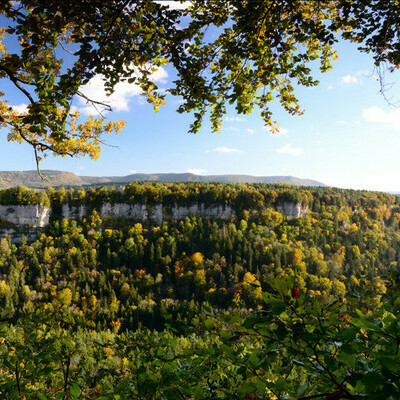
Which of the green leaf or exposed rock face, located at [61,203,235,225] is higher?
the green leaf

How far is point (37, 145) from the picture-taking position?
21.4 feet

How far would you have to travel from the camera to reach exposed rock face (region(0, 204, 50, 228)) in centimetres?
8806

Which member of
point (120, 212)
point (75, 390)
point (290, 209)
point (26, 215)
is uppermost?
point (75, 390)

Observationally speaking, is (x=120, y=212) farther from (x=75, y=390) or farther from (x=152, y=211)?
(x=75, y=390)

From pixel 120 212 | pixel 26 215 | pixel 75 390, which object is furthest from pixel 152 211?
pixel 75 390

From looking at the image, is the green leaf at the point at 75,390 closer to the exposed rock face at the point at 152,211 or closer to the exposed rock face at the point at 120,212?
the exposed rock face at the point at 120,212

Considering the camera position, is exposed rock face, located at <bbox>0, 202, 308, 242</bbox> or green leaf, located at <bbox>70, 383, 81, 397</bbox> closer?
green leaf, located at <bbox>70, 383, 81, 397</bbox>

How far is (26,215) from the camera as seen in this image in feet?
295

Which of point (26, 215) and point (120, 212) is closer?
point (26, 215)

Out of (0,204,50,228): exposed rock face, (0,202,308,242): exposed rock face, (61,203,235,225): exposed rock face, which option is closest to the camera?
(0,204,50,228): exposed rock face

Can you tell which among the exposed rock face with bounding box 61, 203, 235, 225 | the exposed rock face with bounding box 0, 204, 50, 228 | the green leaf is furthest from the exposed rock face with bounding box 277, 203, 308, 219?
the green leaf

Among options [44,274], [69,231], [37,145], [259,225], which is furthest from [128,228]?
[37,145]

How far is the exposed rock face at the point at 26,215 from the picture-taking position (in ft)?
289

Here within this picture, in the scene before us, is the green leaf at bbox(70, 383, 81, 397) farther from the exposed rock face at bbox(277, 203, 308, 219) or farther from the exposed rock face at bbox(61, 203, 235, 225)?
the exposed rock face at bbox(277, 203, 308, 219)
